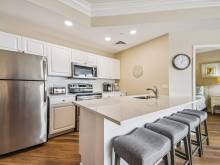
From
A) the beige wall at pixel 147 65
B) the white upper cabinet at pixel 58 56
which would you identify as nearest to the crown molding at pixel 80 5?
the white upper cabinet at pixel 58 56

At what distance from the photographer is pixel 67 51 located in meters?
3.63

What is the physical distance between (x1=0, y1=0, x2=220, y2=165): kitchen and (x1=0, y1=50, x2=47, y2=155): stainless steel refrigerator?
14mm

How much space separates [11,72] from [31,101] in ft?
1.92

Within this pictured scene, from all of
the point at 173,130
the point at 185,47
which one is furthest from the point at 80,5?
the point at 173,130

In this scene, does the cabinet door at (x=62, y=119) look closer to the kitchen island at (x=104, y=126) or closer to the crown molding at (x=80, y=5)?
the kitchen island at (x=104, y=126)

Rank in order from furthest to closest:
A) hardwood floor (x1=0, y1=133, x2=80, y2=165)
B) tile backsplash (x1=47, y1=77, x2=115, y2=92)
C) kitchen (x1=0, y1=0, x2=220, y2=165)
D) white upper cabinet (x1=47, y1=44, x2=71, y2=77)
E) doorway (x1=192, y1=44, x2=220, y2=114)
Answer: doorway (x1=192, y1=44, x2=220, y2=114), tile backsplash (x1=47, y1=77, x2=115, y2=92), white upper cabinet (x1=47, y1=44, x2=71, y2=77), hardwood floor (x1=0, y1=133, x2=80, y2=165), kitchen (x1=0, y1=0, x2=220, y2=165)

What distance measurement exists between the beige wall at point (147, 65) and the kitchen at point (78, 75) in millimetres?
28

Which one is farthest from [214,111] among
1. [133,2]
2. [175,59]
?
[133,2]

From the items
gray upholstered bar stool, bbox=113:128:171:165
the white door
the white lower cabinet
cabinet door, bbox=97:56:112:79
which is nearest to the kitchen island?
gray upholstered bar stool, bbox=113:128:171:165

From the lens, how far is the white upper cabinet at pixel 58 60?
3.28 metres

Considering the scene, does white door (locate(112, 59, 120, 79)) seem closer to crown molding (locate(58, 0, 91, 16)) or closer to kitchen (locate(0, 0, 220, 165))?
kitchen (locate(0, 0, 220, 165))

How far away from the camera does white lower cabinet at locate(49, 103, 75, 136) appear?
3.09 m

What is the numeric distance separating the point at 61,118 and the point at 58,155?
98cm

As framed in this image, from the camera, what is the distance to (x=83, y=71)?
13.1ft
